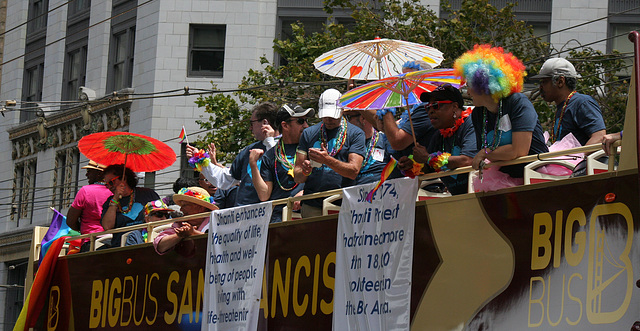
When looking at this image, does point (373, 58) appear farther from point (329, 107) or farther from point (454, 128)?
point (454, 128)

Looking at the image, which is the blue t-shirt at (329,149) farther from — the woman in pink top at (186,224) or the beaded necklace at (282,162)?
the woman in pink top at (186,224)

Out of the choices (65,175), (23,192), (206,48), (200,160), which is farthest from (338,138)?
(23,192)

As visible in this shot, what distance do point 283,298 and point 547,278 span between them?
2.72 m

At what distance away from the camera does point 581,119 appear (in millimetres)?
6883

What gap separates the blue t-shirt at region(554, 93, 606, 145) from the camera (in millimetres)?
6848

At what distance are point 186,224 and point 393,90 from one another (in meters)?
2.44

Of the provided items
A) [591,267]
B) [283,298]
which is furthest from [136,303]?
[591,267]

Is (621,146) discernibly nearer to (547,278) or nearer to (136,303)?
(547,278)

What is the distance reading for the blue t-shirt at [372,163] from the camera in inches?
307

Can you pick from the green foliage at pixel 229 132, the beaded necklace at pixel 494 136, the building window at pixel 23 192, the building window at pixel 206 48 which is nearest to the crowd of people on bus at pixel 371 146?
the beaded necklace at pixel 494 136

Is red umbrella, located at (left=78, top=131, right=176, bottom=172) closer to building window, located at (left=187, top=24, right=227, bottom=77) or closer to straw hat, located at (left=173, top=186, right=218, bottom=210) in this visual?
straw hat, located at (left=173, top=186, right=218, bottom=210)

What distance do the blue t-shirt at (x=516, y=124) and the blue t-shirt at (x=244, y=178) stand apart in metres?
2.80

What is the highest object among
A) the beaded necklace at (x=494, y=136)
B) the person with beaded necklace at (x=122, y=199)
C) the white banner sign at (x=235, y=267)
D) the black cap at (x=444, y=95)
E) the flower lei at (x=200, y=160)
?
the black cap at (x=444, y=95)

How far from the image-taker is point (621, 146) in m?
5.21
